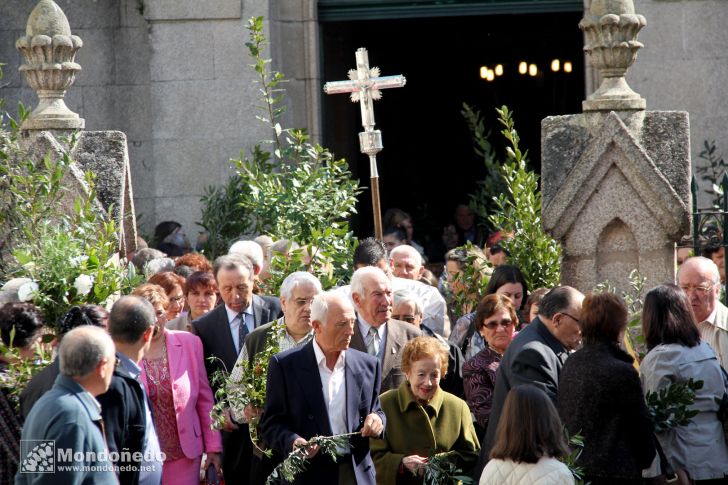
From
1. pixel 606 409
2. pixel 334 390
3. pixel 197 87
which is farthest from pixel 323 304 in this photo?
pixel 197 87

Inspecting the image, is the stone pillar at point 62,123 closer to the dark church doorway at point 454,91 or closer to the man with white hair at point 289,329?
the man with white hair at point 289,329

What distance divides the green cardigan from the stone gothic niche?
229 centimetres

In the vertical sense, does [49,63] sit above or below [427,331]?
above

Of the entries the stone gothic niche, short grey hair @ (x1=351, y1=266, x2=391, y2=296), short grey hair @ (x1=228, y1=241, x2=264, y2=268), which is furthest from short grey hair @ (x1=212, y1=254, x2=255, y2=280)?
the stone gothic niche

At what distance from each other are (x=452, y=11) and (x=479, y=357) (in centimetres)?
671

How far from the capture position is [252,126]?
13.2m

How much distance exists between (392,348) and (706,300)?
1.91 metres

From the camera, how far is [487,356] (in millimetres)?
7914

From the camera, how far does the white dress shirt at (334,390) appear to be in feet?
22.9

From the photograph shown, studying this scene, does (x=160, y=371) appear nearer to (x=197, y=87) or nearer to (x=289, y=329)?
(x=289, y=329)

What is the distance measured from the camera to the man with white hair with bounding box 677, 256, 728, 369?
8.14 metres

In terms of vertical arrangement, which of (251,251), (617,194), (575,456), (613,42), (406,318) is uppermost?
(613,42)

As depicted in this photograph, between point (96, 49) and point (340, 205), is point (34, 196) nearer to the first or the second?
point (340, 205)

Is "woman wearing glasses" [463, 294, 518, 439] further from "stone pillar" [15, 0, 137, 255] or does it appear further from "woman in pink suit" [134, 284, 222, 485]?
"stone pillar" [15, 0, 137, 255]
